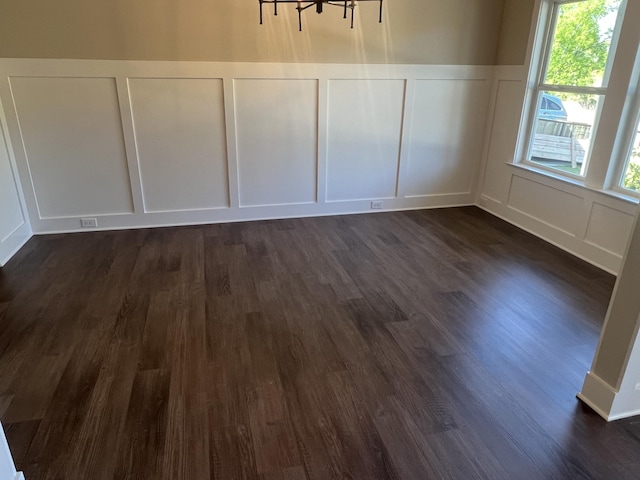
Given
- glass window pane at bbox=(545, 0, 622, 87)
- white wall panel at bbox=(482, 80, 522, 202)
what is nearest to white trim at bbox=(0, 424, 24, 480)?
glass window pane at bbox=(545, 0, 622, 87)

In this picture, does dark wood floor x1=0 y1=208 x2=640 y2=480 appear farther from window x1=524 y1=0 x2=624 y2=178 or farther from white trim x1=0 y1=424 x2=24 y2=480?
window x1=524 y1=0 x2=624 y2=178

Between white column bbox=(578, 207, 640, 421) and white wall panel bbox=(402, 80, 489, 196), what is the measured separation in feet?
10.1

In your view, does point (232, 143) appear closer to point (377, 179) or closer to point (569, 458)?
point (377, 179)

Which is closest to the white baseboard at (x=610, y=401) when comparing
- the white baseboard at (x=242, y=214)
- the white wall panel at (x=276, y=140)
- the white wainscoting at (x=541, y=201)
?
the white wainscoting at (x=541, y=201)

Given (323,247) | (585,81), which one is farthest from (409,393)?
(585,81)

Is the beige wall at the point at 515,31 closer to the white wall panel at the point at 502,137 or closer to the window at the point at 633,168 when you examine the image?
the white wall panel at the point at 502,137

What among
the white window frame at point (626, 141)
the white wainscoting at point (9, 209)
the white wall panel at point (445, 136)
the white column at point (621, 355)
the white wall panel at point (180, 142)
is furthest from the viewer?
the white wall panel at point (445, 136)

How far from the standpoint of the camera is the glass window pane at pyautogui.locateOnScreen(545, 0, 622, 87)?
11.2 ft

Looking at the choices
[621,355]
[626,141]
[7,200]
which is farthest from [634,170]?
[7,200]

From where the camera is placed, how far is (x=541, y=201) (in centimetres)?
409

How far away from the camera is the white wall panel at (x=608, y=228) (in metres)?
3.30

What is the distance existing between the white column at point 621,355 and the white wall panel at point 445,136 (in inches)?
121

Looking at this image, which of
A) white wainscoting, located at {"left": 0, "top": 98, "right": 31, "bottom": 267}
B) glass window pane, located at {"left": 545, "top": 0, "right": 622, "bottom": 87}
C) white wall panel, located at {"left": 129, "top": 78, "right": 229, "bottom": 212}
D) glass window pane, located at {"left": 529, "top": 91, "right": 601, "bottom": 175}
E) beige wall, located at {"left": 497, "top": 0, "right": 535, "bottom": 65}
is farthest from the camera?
beige wall, located at {"left": 497, "top": 0, "right": 535, "bottom": 65}

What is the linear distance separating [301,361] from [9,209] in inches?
117
